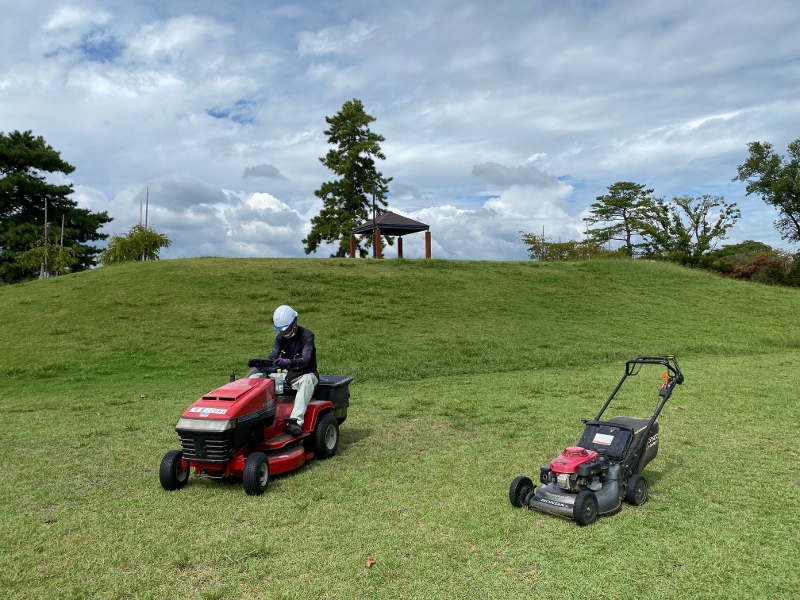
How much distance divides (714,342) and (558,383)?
8.32 metres

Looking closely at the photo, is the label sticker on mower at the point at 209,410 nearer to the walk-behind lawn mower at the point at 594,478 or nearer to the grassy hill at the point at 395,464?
the grassy hill at the point at 395,464

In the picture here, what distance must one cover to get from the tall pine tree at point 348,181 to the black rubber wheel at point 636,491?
32983 millimetres

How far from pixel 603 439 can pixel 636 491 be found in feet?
1.49

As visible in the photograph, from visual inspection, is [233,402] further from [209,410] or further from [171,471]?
[171,471]

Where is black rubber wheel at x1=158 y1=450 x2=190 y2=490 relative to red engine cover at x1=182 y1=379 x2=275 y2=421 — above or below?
below

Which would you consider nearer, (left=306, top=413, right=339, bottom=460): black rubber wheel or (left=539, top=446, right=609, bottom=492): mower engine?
(left=539, top=446, right=609, bottom=492): mower engine

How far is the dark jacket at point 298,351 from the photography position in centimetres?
584

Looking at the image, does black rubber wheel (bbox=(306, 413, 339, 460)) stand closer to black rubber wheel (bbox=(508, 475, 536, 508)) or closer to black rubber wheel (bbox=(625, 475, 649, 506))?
black rubber wheel (bbox=(508, 475, 536, 508))

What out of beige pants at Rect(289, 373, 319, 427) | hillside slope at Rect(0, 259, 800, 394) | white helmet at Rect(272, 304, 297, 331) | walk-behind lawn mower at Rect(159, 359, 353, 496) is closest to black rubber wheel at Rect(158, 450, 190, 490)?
walk-behind lawn mower at Rect(159, 359, 353, 496)

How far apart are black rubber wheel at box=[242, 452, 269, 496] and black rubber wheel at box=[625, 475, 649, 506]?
299 centimetres

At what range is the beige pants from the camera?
220 inches

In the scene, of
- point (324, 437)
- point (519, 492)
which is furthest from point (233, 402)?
point (519, 492)

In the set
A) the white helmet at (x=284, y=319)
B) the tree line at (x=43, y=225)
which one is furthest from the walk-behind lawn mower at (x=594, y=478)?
the tree line at (x=43, y=225)

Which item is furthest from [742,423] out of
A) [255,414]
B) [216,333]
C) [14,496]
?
[216,333]
